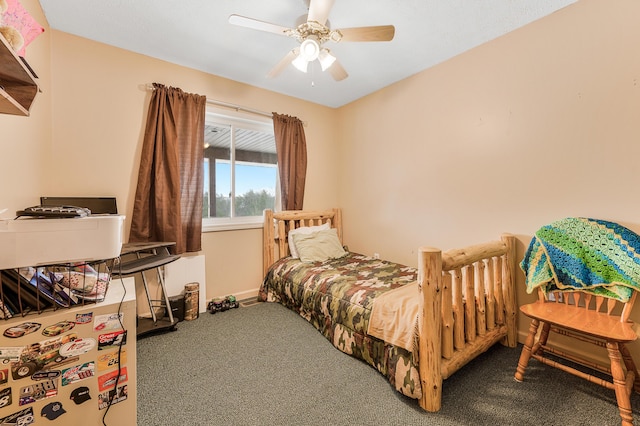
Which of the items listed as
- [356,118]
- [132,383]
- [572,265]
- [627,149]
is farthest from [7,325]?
[356,118]

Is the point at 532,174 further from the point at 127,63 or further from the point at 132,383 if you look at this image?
the point at 127,63

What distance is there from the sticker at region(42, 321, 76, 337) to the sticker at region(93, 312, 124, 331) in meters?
0.07

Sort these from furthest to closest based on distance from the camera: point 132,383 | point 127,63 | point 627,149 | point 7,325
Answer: point 127,63 → point 627,149 → point 132,383 → point 7,325

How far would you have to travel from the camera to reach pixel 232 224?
3.11m

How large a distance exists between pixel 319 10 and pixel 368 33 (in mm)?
341

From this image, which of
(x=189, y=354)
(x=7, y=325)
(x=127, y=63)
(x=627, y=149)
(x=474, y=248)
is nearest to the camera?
(x=7, y=325)

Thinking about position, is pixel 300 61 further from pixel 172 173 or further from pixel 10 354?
pixel 10 354

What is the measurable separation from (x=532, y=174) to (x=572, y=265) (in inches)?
29.2

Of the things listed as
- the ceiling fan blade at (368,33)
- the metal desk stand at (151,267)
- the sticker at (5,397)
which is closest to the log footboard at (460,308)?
the ceiling fan blade at (368,33)

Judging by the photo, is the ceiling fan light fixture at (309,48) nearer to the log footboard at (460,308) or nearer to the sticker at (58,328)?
the log footboard at (460,308)

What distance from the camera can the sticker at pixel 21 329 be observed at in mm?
896

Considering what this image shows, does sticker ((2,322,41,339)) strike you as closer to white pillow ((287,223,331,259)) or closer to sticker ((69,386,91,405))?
sticker ((69,386,91,405))

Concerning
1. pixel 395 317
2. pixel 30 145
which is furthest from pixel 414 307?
pixel 30 145

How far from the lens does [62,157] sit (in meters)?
2.20
